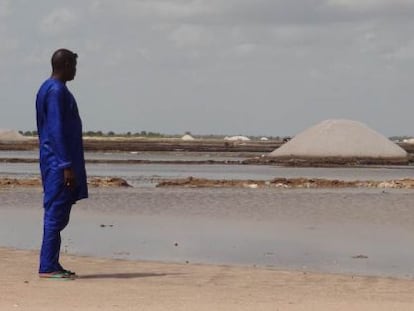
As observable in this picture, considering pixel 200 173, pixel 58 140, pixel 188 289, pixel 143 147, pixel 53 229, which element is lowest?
pixel 188 289

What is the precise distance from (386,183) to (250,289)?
922 inches

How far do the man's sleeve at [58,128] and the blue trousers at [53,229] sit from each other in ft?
1.21

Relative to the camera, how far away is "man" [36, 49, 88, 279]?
8.67 metres

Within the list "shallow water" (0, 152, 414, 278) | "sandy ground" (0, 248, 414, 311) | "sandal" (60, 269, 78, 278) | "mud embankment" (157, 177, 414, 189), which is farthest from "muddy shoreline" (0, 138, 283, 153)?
"sandal" (60, 269, 78, 278)

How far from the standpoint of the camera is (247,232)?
15180 mm

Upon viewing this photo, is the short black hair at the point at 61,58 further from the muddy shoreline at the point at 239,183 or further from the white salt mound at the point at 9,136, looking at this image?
the white salt mound at the point at 9,136

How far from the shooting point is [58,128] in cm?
865

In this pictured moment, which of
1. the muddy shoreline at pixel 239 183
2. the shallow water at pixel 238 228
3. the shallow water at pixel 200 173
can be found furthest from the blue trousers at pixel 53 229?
the shallow water at pixel 200 173

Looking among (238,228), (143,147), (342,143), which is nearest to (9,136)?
(143,147)

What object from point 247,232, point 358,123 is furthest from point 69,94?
point 358,123

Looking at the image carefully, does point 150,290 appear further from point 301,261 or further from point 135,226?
point 135,226

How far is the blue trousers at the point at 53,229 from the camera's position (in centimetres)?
880

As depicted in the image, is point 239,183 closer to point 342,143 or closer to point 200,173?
point 200,173

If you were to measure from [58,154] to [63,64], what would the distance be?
86 centimetres
